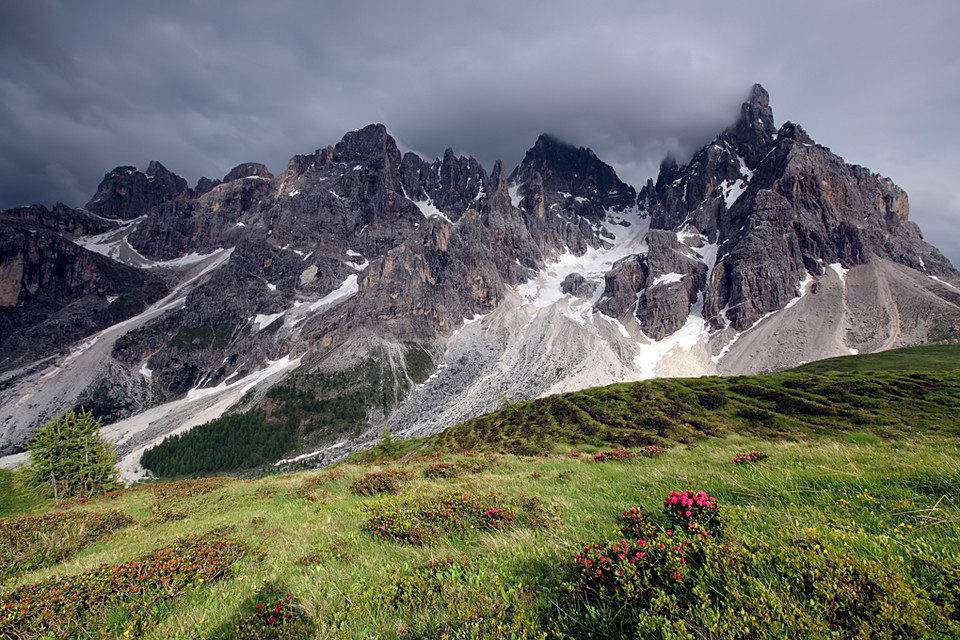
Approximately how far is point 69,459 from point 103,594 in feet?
122

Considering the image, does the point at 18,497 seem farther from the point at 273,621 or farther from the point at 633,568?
the point at 633,568

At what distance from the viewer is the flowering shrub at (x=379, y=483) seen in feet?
48.7

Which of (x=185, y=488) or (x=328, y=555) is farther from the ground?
(x=328, y=555)

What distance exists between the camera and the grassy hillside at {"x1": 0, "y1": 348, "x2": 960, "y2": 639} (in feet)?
11.1

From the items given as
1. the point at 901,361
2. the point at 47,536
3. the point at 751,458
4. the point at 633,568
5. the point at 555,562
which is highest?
the point at 633,568

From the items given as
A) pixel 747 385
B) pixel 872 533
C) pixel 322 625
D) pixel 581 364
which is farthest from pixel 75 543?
pixel 581 364

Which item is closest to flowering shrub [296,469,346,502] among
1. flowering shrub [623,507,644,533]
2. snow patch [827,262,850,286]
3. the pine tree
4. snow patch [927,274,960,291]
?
flowering shrub [623,507,644,533]

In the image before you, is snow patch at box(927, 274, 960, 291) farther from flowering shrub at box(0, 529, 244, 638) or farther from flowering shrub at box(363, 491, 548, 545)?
flowering shrub at box(0, 529, 244, 638)

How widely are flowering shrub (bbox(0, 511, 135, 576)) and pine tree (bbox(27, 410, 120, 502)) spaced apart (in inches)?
845

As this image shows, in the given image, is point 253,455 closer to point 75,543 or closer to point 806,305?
point 75,543

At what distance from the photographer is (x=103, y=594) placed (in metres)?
6.13

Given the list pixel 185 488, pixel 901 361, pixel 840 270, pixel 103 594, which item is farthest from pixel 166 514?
pixel 840 270

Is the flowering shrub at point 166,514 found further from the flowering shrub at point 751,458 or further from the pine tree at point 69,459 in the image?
the flowering shrub at point 751,458

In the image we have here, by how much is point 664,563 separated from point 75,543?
16.9 meters
